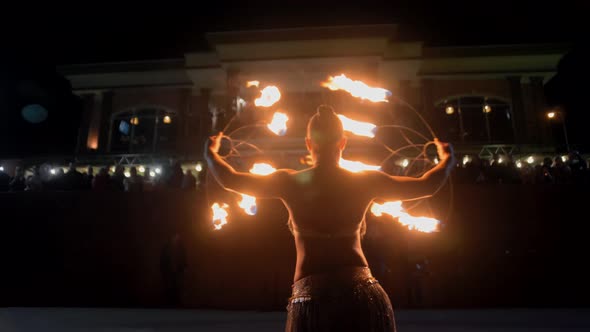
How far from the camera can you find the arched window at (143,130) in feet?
57.2

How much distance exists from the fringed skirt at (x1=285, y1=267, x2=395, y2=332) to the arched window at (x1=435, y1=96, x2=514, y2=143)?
15.2 m

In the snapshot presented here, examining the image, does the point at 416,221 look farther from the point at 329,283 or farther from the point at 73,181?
the point at 73,181

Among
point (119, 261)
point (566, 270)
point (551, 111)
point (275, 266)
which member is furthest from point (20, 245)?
point (551, 111)

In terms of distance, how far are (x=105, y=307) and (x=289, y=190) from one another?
9.20 meters

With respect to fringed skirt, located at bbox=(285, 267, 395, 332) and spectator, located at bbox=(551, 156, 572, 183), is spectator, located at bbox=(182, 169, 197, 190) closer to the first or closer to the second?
fringed skirt, located at bbox=(285, 267, 395, 332)

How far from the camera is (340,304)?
1978 mm

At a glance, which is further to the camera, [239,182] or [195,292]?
[195,292]

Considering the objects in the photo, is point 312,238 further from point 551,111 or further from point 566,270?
point 551,111

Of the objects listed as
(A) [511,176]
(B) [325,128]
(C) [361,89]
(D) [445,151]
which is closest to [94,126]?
(C) [361,89]

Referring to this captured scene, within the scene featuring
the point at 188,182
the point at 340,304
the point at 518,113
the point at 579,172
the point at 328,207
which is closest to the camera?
the point at 340,304

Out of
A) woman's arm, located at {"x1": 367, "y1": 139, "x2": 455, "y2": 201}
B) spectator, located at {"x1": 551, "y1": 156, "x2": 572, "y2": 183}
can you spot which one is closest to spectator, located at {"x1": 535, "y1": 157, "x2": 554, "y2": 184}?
spectator, located at {"x1": 551, "y1": 156, "x2": 572, "y2": 183}

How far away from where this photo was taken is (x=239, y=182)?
2.26 m

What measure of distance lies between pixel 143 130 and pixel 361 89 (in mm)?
15999

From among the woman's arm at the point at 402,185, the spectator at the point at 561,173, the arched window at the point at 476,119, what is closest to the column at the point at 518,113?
the arched window at the point at 476,119
